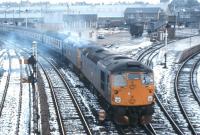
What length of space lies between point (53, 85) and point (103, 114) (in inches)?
462

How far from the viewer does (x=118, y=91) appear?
18.3m

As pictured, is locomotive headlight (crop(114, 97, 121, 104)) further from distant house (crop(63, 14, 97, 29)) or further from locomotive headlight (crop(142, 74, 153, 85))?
distant house (crop(63, 14, 97, 29))

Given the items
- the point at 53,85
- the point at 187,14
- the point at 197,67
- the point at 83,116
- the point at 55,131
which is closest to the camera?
the point at 55,131

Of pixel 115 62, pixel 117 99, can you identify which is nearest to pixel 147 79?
pixel 117 99

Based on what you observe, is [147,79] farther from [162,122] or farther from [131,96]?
[162,122]

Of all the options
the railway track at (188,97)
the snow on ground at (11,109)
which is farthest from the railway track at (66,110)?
the railway track at (188,97)

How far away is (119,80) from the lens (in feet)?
60.5

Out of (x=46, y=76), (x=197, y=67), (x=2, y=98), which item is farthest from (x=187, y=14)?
(x=2, y=98)

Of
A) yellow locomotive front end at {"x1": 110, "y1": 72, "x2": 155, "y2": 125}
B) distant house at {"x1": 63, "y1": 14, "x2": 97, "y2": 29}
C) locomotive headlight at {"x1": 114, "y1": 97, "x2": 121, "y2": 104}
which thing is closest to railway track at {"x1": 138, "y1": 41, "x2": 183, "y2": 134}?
yellow locomotive front end at {"x1": 110, "y1": 72, "x2": 155, "y2": 125}

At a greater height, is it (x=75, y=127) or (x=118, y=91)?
(x=118, y=91)

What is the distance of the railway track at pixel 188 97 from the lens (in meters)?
19.9

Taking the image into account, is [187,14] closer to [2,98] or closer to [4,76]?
[4,76]

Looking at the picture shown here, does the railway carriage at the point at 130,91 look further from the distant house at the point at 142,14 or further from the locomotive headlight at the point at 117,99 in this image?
the distant house at the point at 142,14

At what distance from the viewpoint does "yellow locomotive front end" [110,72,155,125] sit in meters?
18.3
